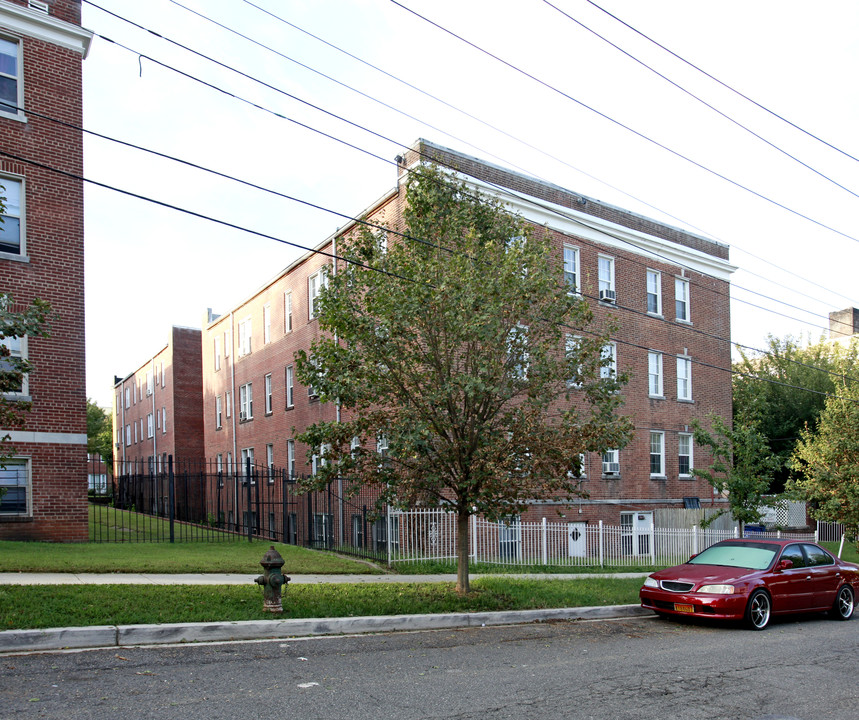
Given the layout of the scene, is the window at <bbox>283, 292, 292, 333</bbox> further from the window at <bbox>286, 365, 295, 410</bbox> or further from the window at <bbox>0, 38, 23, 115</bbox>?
the window at <bbox>0, 38, 23, 115</bbox>

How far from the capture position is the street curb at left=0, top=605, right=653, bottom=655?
349 inches

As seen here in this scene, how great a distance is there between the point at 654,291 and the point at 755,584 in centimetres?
1855

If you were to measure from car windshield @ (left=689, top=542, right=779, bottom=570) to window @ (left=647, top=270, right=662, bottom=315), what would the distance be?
16350 mm

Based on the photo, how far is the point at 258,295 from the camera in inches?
1385

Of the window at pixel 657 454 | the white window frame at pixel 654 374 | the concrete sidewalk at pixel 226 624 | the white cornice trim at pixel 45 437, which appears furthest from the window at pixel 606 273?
the white cornice trim at pixel 45 437

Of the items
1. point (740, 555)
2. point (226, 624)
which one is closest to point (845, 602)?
point (740, 555)

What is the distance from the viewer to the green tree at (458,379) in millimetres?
12484

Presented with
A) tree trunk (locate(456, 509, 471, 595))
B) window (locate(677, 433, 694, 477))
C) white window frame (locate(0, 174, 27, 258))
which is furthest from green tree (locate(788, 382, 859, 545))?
white window frame (locate(0, 174, 27, 258))

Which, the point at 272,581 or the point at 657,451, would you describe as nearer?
the point at 272,581

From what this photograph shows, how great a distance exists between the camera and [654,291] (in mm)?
29781

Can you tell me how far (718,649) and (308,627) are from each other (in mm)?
5147

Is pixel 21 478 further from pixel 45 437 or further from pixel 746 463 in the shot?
pixel 746 463

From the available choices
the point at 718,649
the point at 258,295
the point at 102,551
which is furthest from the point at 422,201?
the point at 258,295

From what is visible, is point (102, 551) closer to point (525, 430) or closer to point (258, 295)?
point (525, 430)
